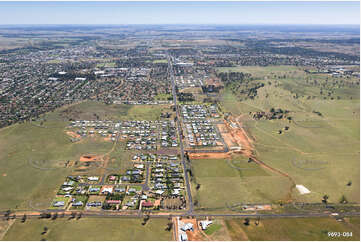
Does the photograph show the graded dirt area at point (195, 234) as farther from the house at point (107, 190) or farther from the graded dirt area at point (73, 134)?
the graded dirt area at point (73, 134)

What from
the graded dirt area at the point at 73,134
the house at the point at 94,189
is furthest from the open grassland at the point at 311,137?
the graded dirt area at the point at 73,134

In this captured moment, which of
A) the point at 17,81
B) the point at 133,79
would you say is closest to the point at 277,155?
the point at 133,79

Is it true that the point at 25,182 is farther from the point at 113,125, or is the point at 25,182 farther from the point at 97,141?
the point at 113,125

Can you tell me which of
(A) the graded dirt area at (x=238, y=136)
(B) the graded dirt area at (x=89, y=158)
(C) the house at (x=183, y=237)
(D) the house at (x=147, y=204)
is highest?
(A) the graded dirt area at (x=238, y=136)

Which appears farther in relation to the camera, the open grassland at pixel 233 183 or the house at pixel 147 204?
the open grassland at pixel 233 183

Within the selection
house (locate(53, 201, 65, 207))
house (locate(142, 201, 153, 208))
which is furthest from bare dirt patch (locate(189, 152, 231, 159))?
house (locate(53, 201, 65, 207))

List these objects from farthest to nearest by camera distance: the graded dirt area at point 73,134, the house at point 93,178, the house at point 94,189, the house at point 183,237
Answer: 1. the graded dirt area at point 73,134
2. the house at point 93,178
3. the house at point 94,189
4. the house at point 183,237

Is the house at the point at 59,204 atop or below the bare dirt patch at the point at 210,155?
below

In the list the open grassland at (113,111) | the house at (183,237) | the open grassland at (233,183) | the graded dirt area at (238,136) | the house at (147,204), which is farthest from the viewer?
the open grassland at (113,111)
